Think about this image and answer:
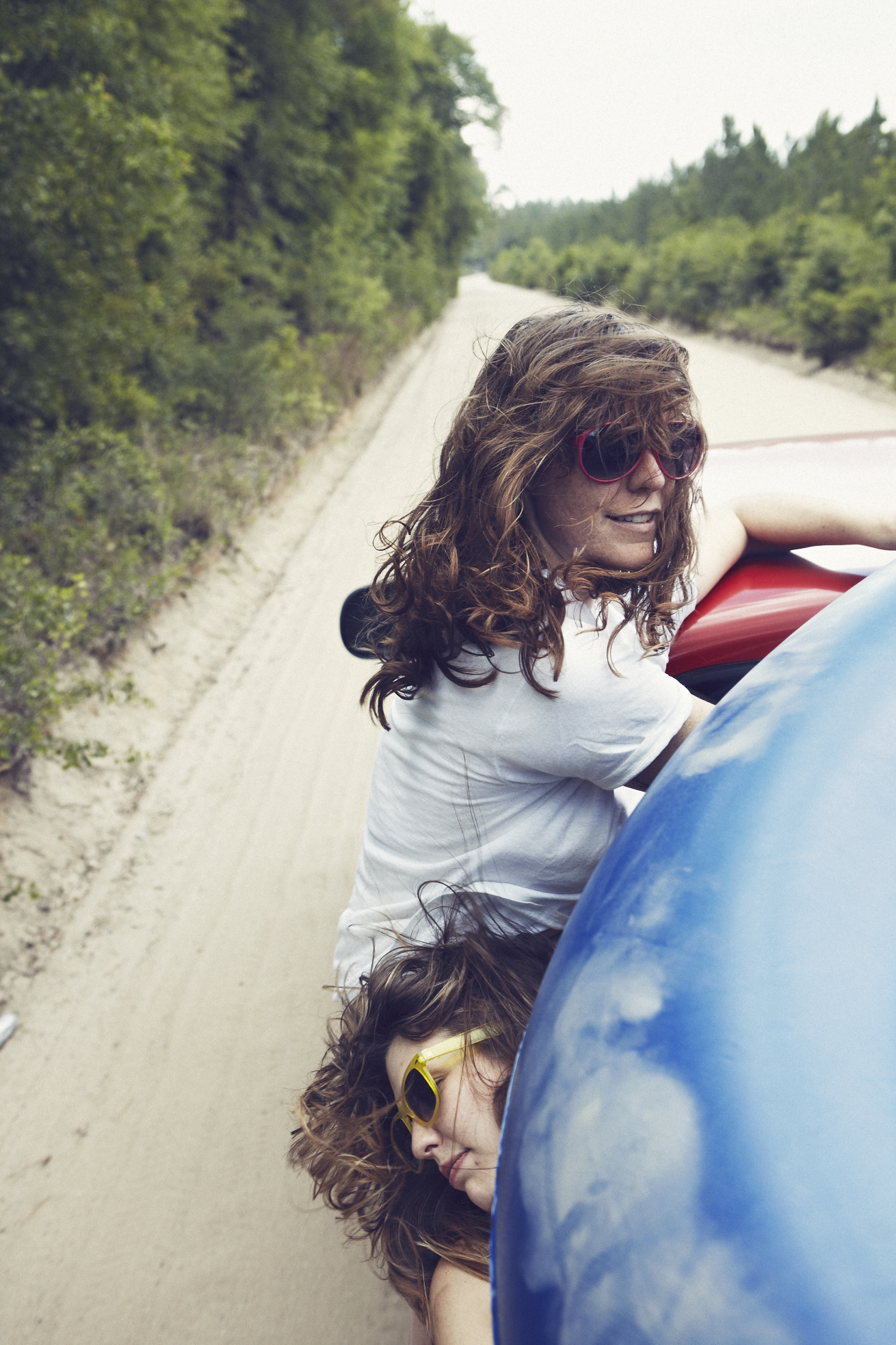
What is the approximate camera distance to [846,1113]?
62 centimetres

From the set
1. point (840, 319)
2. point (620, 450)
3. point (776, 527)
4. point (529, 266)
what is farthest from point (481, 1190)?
point (529, 266)

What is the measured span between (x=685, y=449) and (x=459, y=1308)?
1.47 metres

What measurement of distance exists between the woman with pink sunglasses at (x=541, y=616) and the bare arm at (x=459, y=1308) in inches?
20.8

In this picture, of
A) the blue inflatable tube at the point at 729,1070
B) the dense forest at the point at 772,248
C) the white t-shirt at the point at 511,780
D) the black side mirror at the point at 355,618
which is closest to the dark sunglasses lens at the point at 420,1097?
the white t-shirt at the point at 511,780

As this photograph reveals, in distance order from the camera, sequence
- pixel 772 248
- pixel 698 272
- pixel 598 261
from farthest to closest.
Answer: pixel 598 261, pixel 698 272, pixel 772 248

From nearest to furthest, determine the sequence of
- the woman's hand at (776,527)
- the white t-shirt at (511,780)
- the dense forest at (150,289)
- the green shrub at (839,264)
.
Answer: the white t-shirt at (511,780) → the woman's hand at (776,527) → the dense forest at (150,289) → the green shrub at (839,264)

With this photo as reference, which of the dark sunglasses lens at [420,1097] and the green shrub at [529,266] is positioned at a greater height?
the green shrub at [529,266]

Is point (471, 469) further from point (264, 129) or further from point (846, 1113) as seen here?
point (264, 129)

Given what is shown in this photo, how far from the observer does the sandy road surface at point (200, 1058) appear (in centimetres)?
191

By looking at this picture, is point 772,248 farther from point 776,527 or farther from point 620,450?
point 620,450

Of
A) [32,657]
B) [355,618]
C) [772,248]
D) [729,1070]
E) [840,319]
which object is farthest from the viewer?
[772,248]

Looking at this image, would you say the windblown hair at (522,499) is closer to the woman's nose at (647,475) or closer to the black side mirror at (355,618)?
the woman's nose at (647,475)

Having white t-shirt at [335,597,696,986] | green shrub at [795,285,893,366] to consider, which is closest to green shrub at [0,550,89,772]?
white t-shirt at [335,597,696,986]

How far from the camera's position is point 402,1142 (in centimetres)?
133
